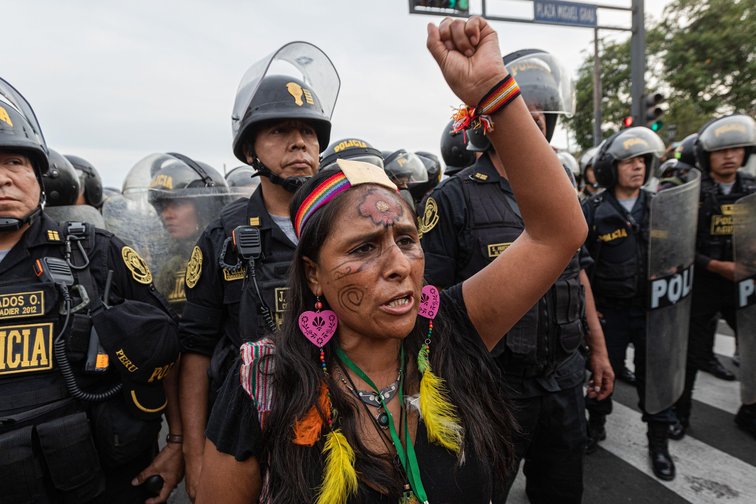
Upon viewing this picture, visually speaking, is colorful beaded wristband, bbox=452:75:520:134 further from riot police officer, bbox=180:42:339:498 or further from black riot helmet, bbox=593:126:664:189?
black riot helmet, bbox=593:126:664:189

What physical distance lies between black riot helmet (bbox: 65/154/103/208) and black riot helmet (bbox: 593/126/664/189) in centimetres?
499

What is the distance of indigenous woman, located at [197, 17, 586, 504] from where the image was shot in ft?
3.66

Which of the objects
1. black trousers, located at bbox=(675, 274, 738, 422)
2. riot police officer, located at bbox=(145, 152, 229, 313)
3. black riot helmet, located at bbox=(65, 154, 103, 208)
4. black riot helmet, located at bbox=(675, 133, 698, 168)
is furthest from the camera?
black riot helmet, located at bbox=(675, 133, 698, 168)

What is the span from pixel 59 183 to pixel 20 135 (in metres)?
2.13

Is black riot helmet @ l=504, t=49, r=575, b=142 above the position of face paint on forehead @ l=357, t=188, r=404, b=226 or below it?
above

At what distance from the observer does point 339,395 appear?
119cm

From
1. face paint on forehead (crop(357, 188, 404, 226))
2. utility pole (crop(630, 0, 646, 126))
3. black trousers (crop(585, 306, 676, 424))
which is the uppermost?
utility pole (crop(630, 0, 646, 126))

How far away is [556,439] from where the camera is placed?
219cm

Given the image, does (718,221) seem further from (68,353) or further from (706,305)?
(68,353)

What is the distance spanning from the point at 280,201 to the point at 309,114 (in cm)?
43

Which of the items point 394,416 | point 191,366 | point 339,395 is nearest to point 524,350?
point 394,416

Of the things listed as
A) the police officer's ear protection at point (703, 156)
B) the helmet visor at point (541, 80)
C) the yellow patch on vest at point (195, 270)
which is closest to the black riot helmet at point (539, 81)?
the helmet visor at point (541, 80)

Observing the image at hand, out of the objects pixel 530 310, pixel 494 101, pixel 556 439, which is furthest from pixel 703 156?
pixel 494 101

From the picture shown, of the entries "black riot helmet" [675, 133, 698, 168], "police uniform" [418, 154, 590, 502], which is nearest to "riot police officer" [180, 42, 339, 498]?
"police uniform" [418, 154, 590, 502]
